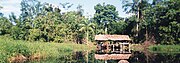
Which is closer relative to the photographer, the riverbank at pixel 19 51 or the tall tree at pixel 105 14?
the riverbank at pixel 19 51

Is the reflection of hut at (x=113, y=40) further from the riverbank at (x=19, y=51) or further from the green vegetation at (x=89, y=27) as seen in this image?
the riverbank at (x=19, y=51)

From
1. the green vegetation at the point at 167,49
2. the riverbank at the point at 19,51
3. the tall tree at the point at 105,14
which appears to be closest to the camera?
the riverbank at the point at 19,51

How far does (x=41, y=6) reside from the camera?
241ft

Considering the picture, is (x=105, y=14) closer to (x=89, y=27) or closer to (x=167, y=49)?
(x=89, y=27)

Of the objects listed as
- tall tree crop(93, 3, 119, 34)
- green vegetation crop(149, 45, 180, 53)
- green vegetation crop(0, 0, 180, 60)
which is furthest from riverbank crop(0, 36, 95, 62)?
tall tree crop(93, 3, 119, 34)

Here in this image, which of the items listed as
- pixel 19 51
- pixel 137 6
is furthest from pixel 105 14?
pixel 19 51

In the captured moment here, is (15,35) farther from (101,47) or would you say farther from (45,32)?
(101,47)

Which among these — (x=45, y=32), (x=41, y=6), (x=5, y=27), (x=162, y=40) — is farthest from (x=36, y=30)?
(x=162, y=40)

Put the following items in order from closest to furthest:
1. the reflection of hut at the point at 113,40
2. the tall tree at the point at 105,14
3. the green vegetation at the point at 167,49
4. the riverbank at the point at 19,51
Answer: the riverbank at the point at 19,51
the green vegetation at the point at 167,49
the reflection of hut at the point at 113,40
the tall tree at the point at 105,14

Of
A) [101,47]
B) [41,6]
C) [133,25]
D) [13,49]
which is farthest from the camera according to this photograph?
[41,6]

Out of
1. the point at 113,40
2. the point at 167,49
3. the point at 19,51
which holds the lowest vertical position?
the point at 167,49

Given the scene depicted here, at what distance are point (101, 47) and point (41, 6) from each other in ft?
86.2

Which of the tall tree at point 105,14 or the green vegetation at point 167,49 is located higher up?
the tall tree at point 105,14

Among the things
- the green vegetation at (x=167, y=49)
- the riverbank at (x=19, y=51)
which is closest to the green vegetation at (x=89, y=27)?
the green vegetation at (x=167, y=49)
